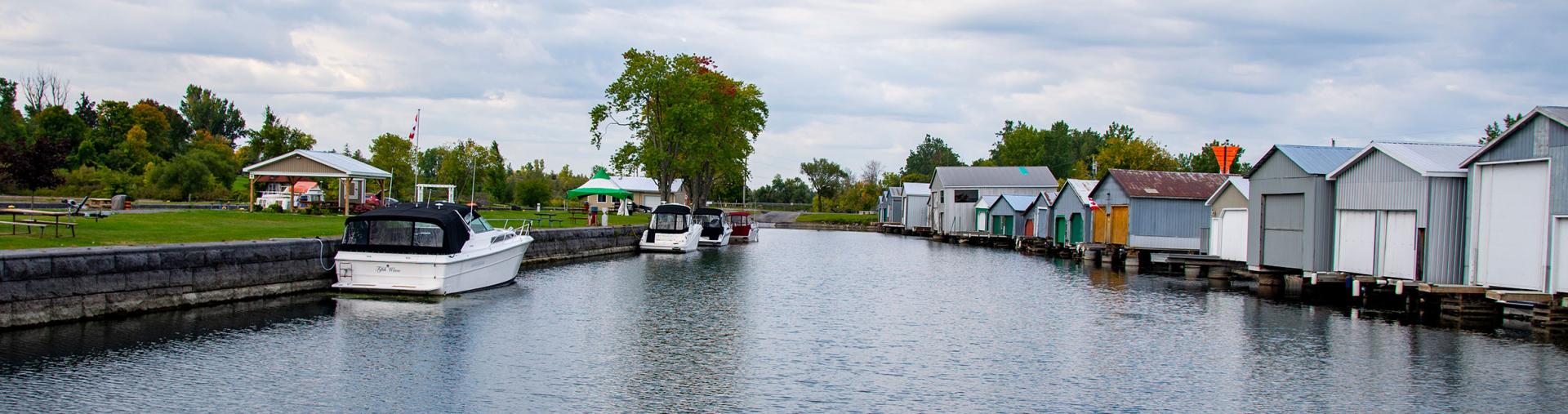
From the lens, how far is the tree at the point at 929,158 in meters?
143

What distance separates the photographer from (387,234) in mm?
22938

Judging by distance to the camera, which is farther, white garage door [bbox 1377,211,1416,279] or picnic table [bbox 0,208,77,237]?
white garage door [bbox 1377,211,1416,279]

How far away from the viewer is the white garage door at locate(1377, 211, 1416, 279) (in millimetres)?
23078

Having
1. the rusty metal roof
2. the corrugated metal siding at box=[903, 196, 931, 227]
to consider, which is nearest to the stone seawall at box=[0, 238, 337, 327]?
the rusty metal roof

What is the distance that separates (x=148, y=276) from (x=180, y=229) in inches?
311

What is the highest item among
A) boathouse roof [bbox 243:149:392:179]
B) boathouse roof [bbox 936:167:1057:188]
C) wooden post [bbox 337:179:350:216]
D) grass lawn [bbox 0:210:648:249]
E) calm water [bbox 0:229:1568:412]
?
boathouse roof [bbox 936:167:1057:188]

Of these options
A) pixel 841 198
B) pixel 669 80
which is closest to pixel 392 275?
pixel 669 80

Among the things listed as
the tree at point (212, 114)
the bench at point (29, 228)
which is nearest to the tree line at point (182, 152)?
the tree at point (212, 114)

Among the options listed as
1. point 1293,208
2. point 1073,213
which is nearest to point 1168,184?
point 1073,213

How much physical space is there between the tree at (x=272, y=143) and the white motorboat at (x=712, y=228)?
31951mm

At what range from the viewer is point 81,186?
189 ft

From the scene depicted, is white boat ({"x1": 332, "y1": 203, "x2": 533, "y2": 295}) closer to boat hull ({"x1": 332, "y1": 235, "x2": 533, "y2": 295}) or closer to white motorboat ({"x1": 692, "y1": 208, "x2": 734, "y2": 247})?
boat hull ({"x1": 332, "y1": 235, "x2": 533, "y2": 295})

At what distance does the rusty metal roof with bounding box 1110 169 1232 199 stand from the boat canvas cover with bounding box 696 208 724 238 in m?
19.8

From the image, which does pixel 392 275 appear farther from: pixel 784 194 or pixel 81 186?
pixel 784 194
